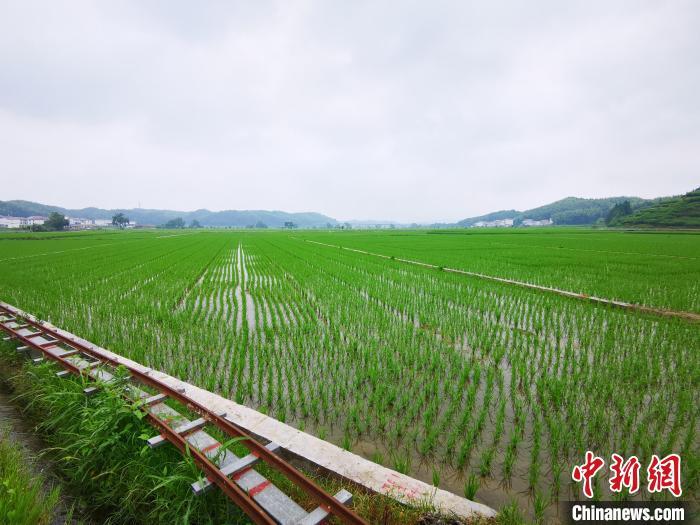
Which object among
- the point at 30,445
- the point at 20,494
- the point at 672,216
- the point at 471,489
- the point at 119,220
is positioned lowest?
the point at 30,445

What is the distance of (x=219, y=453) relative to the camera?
2.76 meters

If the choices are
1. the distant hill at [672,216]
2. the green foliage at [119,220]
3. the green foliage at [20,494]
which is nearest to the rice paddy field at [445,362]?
the green foliage at [20,494]

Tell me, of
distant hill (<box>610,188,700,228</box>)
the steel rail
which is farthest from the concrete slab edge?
distant hill (<box>610,188,700,228</box>)

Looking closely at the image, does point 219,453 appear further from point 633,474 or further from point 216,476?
point 633,474

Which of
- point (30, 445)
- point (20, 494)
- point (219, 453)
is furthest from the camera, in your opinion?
point (30, 445)

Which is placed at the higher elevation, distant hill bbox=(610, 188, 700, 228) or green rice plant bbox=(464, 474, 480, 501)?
distant hill bbox=(610, 188, 700, 228)

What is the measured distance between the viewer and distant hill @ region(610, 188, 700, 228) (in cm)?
6013

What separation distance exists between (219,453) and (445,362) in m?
3.69

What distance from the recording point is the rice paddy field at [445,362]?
323cm

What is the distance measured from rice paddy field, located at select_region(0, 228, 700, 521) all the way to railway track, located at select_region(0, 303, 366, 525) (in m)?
0.70

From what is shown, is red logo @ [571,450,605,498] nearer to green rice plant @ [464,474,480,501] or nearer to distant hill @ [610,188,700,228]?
green rice plant @ [464,474,480,501]

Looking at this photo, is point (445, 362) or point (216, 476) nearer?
point (216, 476)

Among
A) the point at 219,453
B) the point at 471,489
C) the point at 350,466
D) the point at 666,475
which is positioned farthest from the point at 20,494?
the point at 666,475

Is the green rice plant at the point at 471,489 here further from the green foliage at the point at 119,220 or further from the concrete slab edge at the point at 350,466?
the green foliage at the point at 119,220
